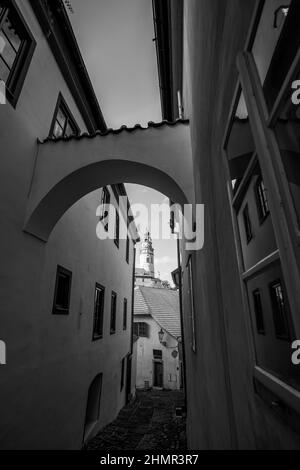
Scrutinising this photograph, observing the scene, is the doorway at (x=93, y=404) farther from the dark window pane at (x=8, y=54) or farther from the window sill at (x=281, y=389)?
the dark window pane at (x=8, y=54)

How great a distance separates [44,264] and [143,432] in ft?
28.5

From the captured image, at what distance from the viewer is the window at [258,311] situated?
108 centimetres

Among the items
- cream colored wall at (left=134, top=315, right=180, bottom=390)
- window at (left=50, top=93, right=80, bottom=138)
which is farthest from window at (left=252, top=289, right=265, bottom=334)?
cream colored wall at (left=134, top=315, right=180, bottom=390)


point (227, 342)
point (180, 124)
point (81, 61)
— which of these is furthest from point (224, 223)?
point (81, 61)

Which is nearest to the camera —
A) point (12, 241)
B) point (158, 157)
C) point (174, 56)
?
point (12, 241)

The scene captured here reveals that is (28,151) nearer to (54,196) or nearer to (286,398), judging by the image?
(54,196)

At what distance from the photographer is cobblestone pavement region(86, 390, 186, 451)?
7.48 m

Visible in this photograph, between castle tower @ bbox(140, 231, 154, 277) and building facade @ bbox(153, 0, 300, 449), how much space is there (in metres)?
62.9

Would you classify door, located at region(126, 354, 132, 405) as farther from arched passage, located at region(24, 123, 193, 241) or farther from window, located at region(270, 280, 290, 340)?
window, located at region(270, 280, 290, 340)

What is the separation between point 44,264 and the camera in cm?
460

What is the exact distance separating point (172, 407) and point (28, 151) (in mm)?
15687

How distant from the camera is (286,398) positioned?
30.6 inches

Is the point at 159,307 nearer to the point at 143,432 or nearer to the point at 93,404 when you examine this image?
the point at 143,432

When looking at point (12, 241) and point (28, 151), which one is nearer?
point (12, 241)
